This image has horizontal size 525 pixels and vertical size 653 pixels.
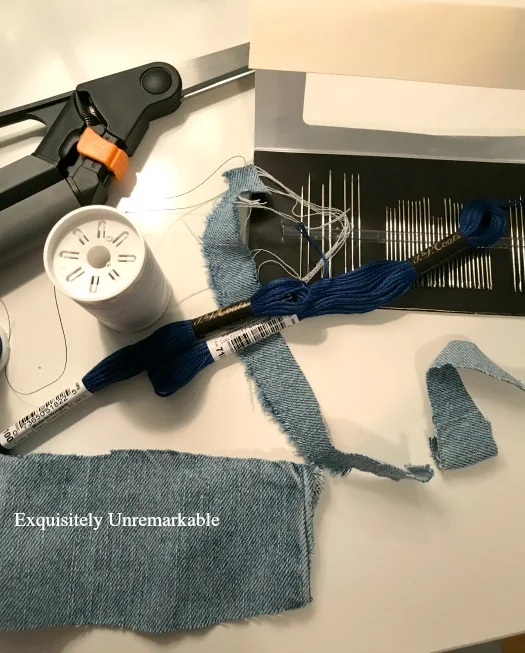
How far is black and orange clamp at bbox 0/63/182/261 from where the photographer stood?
0.60 m

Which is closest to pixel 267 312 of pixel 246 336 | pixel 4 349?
pixel 246 336

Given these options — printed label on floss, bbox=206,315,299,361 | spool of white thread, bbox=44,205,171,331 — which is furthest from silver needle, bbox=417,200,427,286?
spool of white thread, bbox=44,205,171,331

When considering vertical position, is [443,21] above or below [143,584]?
above

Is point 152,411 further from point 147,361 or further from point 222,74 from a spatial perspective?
point 222,74

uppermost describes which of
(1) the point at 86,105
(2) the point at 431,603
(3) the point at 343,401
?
(1) the point at 86,105

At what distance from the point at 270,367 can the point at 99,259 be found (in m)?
0.20

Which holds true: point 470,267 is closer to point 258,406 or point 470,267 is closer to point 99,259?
point 258,406

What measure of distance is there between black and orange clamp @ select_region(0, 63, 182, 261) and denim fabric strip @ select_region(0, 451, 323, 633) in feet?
0.81

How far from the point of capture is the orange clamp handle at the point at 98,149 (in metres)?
0.62

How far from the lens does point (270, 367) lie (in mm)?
604

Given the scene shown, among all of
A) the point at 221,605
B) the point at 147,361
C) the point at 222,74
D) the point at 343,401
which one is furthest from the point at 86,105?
the point at 221,605

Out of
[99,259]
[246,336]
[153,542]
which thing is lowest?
[153,542]

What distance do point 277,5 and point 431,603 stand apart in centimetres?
58

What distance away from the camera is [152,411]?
60 centimetres
